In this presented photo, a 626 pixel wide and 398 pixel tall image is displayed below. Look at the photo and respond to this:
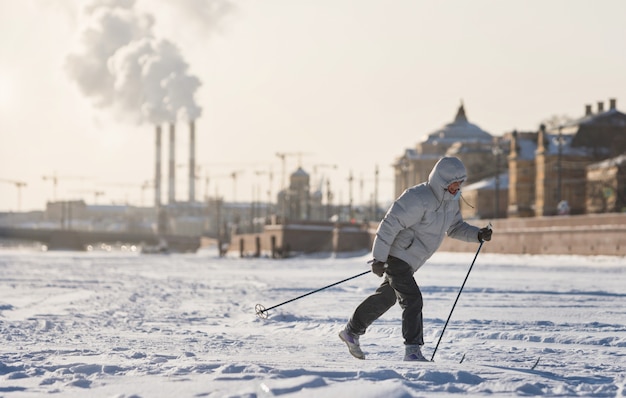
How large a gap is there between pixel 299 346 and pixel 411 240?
2.01m

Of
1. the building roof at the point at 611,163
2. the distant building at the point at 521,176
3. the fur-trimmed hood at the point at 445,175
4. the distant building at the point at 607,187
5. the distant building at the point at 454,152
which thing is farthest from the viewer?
the distant building at the point at 454,152

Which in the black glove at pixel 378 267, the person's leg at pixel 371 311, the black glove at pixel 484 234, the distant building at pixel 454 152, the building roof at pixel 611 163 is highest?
the distant building at pixel 454 152

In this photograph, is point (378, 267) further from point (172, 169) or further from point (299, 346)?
point (172, 169)

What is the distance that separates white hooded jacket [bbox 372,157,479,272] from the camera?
9156 millimetres

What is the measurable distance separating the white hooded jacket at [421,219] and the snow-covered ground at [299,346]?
2.82 feet

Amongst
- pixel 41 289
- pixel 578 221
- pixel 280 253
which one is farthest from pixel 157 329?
pixel 280 253

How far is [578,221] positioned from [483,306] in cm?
2976

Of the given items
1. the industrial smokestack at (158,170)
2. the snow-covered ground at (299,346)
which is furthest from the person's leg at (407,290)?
the industrial smokestack at (158,170)

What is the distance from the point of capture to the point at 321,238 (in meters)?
86.1

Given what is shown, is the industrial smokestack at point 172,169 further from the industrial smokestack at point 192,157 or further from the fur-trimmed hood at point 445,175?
the fur-trimmed hood at point 445,175

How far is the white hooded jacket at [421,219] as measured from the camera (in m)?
9.16

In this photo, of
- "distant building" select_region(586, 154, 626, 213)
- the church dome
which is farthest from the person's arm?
the church dome

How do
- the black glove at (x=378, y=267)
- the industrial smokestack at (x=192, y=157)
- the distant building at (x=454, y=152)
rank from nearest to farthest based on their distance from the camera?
the black glove at (x=378, y=267) → the distant building at (x=454, y=152) → the industrial smokestack at (x=192, y=157)

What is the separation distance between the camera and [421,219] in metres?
9.29
